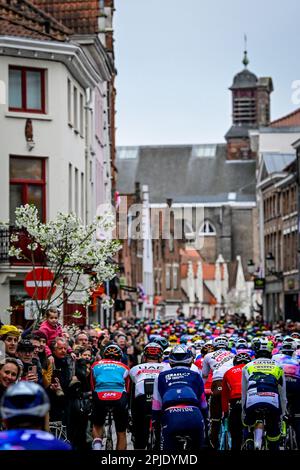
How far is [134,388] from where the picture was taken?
17.9 metres

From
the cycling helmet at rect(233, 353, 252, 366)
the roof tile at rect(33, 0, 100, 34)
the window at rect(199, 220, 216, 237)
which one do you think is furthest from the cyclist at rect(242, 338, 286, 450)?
the window at rect(199, 220, 216, 237)

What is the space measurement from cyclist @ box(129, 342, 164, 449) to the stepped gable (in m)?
20.8

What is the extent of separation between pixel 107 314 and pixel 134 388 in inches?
Result: 1415

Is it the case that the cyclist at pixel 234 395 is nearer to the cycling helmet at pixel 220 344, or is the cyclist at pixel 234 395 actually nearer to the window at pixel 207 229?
the cycling helmet at pixel 220 344

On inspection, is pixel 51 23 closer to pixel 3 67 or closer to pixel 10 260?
pixel 3 67

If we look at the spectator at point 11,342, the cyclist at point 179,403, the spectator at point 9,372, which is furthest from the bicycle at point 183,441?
the spectator at point 11,342

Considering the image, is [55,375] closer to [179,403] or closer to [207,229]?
[179,403]

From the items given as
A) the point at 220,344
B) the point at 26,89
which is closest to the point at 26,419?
the point at 220,344

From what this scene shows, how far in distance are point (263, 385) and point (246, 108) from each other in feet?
514

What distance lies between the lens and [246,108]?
170 meters

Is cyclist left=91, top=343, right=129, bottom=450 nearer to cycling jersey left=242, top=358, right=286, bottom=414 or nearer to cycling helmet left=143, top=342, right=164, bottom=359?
cycling helmet left=143, top=342, right=164, bottom=359

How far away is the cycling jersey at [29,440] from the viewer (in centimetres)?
700
